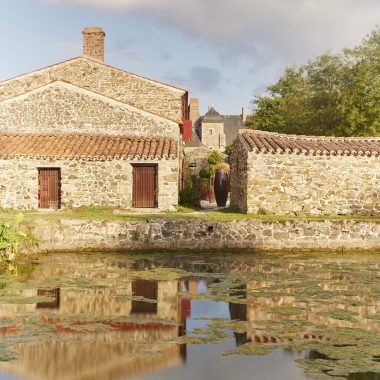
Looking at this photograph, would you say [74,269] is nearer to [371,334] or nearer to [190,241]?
[190,241]

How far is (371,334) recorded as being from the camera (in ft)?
28.2

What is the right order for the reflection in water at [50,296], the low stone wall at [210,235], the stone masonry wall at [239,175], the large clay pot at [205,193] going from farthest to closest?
the large clay pot at [205,193] → the stone masonry wall at [239,175] → the low stone wall at [210,235] → the reflection in water at [50,296]

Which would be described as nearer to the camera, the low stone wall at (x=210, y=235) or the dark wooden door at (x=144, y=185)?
the low stone wall at (x=210, y=235)

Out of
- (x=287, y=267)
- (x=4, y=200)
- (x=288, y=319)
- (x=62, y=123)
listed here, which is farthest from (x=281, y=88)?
(x=288, y=319)

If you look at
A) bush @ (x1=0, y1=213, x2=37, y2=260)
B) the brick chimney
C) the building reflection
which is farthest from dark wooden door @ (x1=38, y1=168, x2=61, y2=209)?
the building reflection

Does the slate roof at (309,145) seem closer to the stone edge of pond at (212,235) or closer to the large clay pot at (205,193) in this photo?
the stone edge of pond at (212,235)

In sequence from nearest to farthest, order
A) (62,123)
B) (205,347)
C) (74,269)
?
1. (205,347)
2. (74,269)
3. (62,123)

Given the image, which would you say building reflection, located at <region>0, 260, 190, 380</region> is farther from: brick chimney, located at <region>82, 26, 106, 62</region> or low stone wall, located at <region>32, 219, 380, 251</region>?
brick chimney, located at <region>82, 26, 106, 62</region>

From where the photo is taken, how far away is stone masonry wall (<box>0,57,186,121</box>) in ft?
97.5

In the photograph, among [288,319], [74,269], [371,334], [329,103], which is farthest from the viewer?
[329,103]

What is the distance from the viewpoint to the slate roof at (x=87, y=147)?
2394cm

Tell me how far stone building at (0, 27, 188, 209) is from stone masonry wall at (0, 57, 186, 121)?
2.1 inches

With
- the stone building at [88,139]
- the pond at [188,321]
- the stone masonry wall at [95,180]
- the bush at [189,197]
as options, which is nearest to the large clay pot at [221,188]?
the bush at [189,197]

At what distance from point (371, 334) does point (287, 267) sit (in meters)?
6.54
